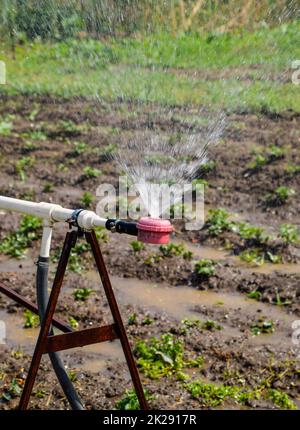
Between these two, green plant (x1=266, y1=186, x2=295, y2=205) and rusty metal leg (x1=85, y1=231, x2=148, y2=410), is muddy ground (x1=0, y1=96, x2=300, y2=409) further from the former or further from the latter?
rusty metal leg (x1=85, y1=231, x2=148, y2=410)

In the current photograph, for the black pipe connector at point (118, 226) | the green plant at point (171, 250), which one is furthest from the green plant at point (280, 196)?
the black pipe connector at point (118, 226)

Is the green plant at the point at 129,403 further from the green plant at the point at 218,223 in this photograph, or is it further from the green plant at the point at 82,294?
the green plant at the point at 218,223

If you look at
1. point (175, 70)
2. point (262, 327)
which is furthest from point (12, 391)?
point (175, 70)

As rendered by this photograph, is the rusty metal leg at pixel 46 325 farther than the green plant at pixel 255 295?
No

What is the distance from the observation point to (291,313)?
533 cm

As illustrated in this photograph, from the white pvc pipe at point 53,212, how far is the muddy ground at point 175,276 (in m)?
1.33

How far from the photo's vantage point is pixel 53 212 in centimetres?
318

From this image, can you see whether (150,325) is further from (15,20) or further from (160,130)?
(15,20)

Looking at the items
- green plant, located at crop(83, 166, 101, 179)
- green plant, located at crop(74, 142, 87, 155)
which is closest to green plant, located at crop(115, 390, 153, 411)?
green plant, located at crop(83, 166, 101, 179)

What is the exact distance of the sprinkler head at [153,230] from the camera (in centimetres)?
296

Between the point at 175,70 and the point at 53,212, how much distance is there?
7764 millimetres

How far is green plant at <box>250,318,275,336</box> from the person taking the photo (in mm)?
5059
